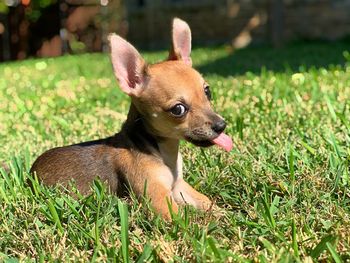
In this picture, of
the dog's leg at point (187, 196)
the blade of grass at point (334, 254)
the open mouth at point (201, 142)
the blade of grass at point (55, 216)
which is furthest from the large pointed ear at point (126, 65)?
the blade of grass at point (334, 254)

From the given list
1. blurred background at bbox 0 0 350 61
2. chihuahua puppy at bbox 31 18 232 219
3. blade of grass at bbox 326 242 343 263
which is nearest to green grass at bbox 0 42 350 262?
blade of grass at bbox 326 242 343 263

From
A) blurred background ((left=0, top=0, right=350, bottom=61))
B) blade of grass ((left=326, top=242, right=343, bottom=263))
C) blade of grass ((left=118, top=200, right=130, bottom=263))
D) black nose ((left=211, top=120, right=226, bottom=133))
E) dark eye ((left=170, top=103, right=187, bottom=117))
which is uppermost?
dark eye ((left=170, top=103, right=187, bottom=117))

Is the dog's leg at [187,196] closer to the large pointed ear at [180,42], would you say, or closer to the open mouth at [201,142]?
the open mouth at [201,142]

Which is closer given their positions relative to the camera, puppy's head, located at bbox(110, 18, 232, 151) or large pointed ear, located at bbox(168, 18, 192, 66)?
puppy's head, located at bbox(110, 18, 232, 151)

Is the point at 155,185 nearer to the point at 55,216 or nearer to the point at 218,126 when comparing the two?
the point at 218,126

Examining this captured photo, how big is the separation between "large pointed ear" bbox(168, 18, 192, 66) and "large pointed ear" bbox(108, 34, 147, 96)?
309 mm

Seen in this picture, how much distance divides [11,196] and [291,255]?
67.5 inches

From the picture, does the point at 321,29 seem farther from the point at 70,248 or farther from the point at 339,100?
the point at 70,248

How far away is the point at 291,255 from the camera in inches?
104

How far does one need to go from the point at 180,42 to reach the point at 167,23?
61.6 ft

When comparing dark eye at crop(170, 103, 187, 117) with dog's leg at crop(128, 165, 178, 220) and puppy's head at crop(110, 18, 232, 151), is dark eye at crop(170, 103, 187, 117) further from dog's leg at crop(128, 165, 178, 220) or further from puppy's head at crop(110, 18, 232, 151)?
dog's leg at crop(128, 165, 178, 220)

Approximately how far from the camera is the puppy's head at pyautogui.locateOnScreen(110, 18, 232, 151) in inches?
144

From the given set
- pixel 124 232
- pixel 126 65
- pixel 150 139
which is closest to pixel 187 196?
pixel 150 139

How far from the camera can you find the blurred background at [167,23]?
1941 cm
